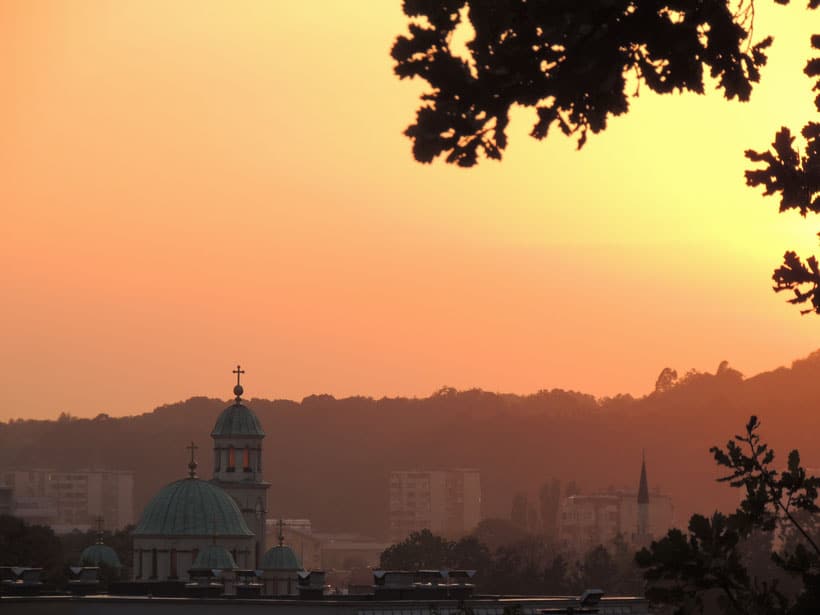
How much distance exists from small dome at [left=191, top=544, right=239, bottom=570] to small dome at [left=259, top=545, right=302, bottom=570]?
4.19 metres

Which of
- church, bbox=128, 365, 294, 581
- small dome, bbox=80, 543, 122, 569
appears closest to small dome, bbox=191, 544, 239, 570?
church, bbox=128, 365, 294, 581

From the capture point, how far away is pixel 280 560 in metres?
114

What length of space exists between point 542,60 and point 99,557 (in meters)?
112

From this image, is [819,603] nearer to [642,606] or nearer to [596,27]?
[596,27]

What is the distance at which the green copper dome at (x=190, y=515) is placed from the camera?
4464 inches

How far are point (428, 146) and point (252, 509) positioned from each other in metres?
112

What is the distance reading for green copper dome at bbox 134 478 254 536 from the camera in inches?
4464

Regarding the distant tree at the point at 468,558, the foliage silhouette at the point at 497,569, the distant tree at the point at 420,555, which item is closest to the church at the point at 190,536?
the foliage silhouette at the point at 497,569

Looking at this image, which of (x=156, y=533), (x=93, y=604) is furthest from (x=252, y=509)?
(x=93, y=604)

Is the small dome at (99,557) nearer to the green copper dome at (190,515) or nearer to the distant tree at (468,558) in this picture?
the green copper dome at (190,515)

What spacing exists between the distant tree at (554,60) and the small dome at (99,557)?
106911 millimetres

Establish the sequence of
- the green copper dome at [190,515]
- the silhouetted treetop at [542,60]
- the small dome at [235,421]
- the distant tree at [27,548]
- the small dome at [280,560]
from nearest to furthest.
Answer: the silhouetted treetop at [542,60] → the green copper dome at [190,515] → the small dome at [280,560] → the small dome at [235,421] → the distant tree at [27,548]

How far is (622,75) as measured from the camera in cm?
2127

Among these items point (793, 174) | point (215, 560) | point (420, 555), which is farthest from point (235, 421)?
point (793, 174)
